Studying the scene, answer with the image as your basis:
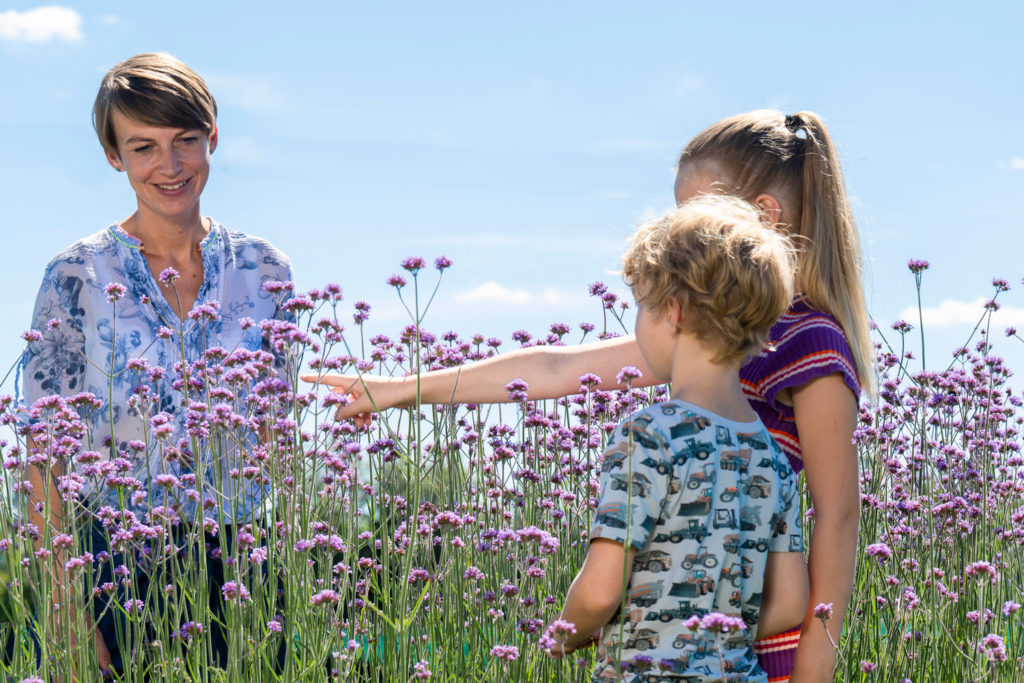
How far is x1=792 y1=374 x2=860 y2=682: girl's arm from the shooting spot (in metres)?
2.11

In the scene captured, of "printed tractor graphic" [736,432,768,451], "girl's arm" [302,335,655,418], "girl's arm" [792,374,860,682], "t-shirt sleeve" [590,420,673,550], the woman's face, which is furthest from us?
the woman's face

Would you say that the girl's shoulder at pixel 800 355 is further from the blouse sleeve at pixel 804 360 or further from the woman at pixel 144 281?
the woman at pixel 144 281

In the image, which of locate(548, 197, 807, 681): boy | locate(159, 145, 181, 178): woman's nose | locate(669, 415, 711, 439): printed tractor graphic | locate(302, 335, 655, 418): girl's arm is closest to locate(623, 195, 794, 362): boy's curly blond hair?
locate(548, 197, 807, 681): boy

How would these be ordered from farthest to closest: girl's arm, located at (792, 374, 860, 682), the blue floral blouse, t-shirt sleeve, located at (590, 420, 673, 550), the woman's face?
the woman's face, the blue floral blouse, girl's arm, located at (792, 374, 860, 682), t-shirt sleeve, located at (590, 420, 673, 550)

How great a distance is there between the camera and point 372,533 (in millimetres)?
2619

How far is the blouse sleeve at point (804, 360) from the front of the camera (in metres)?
2.15

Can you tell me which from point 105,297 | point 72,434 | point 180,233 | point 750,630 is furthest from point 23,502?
point 750,630

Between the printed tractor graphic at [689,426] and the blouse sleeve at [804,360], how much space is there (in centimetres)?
36

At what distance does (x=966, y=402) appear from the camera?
437 centimetres

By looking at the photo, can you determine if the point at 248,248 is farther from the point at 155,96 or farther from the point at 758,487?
the point at 758,487

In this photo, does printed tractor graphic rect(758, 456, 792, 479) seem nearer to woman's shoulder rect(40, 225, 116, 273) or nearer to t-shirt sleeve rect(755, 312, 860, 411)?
t-shirt sleeve rect(755, 312, 860, 411)

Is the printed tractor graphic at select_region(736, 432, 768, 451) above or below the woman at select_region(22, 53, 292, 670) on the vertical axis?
below

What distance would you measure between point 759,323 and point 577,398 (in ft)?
6.71

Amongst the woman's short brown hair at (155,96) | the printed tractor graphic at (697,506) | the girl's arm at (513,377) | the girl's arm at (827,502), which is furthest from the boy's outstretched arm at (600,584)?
the woman's short brown hair at (155,96)
